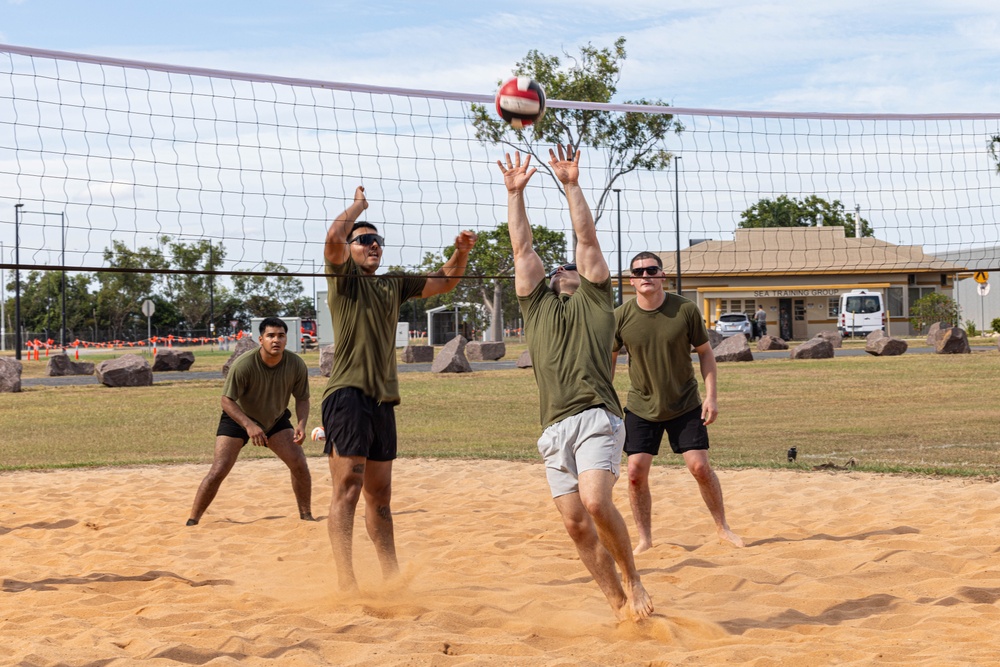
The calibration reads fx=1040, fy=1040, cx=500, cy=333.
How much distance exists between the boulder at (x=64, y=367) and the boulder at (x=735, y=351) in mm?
14938

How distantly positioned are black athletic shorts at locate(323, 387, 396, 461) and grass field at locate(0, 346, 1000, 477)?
14.8 ft

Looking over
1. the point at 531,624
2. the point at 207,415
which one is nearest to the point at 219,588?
the point at 531,624

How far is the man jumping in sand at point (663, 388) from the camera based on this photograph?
568cm

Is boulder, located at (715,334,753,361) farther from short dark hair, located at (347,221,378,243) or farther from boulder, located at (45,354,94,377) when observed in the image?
short dark hair, located at (347,221,378,243)

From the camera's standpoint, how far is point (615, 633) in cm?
407

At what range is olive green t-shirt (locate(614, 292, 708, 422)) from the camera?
569 centimetres

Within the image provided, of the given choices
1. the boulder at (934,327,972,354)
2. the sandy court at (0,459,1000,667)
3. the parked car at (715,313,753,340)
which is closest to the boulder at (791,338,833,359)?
the boulder at (934,327,972,354)

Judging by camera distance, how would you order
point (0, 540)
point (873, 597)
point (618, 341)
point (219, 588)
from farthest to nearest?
point (0, 540) → point (618, 341) → point (219, 588) → point (873, 597)

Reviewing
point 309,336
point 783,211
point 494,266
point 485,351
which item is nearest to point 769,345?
point 485,351

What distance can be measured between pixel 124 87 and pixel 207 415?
9538mm

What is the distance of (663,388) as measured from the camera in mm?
5746

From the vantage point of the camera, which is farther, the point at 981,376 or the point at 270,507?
the point at 981,376

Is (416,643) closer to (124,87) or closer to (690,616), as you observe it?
(690,616)

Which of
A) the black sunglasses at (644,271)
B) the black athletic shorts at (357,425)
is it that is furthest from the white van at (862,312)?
the black athletic shorts at (357,425)
